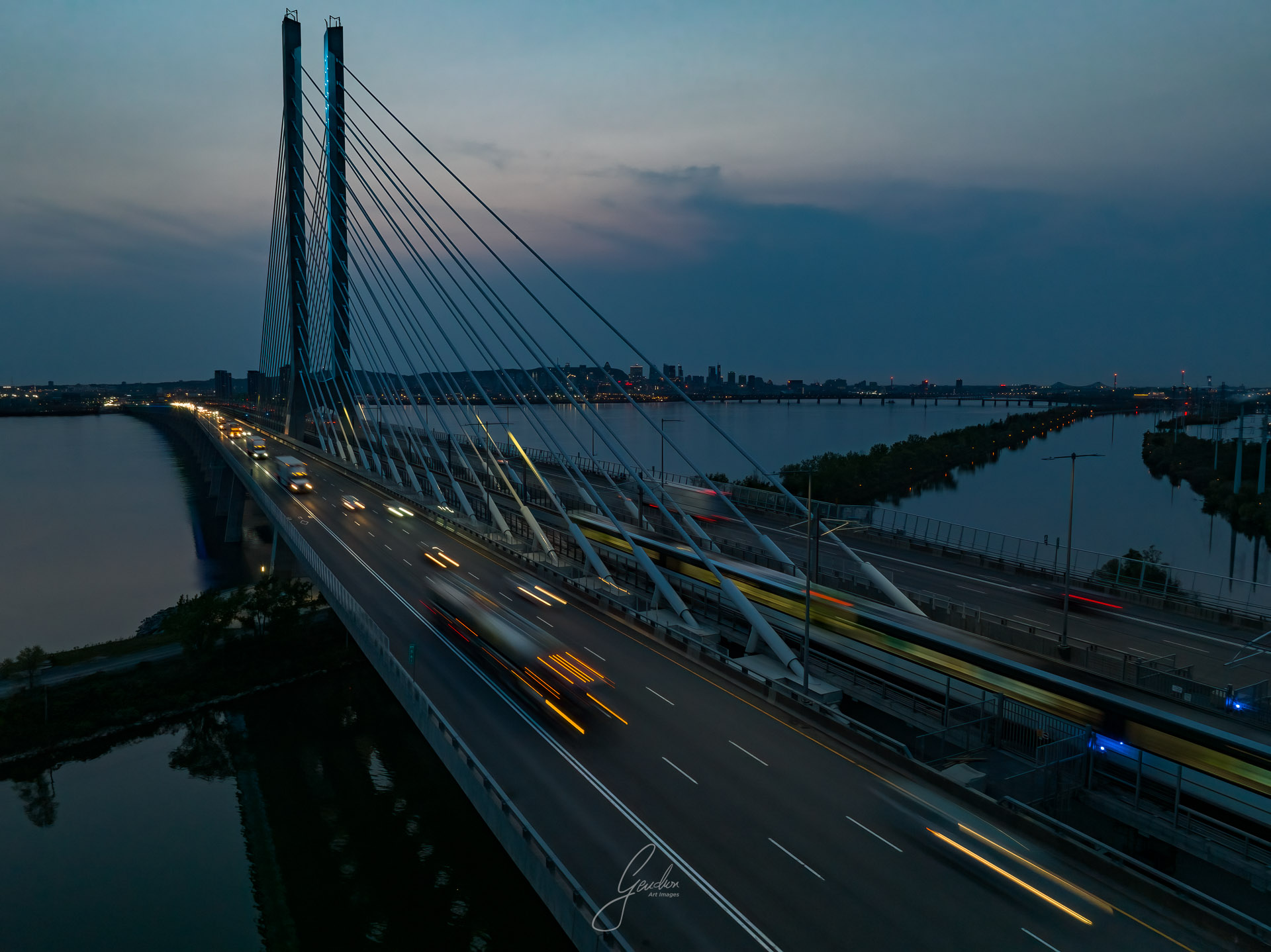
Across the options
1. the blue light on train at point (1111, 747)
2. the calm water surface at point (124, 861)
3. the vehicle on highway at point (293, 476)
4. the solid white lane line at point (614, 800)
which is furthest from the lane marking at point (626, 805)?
the vehicle on highway at point (293, 476)

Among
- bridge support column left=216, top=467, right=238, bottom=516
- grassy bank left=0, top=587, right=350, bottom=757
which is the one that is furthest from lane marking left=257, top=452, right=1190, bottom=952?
bridge support column left=216, top=467, right=238, bottom=516

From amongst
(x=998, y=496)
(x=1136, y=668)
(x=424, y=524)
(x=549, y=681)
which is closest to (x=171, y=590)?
(x=424, y=524)

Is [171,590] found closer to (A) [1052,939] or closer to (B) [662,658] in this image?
(B) [662,658]

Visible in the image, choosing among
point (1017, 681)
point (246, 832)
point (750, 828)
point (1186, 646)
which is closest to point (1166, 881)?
point (750, 828)

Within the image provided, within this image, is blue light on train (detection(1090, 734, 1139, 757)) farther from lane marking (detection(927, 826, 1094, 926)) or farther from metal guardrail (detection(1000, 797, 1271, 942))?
lane marking (detection(927, 826, 1094, 926))

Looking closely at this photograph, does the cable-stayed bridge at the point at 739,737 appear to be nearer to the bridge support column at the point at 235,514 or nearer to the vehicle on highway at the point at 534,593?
the vehicle on highway at the point at 534,593

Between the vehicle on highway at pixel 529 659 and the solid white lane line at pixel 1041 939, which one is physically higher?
the vehicle on highway at pixel 529 659
